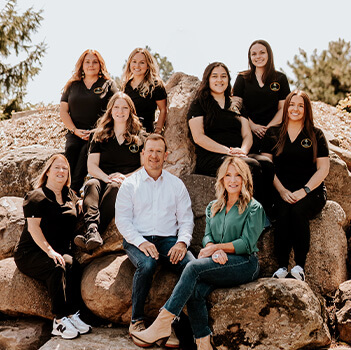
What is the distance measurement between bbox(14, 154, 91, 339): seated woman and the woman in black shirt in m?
1.09

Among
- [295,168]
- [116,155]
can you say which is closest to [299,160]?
[295,168]

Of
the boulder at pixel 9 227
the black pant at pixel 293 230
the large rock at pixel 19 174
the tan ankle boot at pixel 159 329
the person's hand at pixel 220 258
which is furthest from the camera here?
the large rock at pixel 19 174

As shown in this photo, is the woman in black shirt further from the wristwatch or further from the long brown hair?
the wristwatch

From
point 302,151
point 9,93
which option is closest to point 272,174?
point 302,151

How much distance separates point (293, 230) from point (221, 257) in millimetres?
1090

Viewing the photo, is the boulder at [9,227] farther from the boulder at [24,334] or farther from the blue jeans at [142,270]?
the blue jeans at [142,270]

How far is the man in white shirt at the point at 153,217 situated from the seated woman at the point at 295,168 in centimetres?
105

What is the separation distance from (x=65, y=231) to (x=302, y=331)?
2694mm

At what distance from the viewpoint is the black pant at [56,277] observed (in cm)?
452

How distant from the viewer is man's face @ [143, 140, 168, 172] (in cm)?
470

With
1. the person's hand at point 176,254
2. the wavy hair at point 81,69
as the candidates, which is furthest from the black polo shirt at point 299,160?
the wavy hair at point 81,69

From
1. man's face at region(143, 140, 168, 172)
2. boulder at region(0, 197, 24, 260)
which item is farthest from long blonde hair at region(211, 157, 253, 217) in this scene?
boulder at region(0, 197, 24, 260)

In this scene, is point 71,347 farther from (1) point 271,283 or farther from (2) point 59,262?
(1) point 271,283

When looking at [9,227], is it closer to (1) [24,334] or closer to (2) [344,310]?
(1) [24,334]
